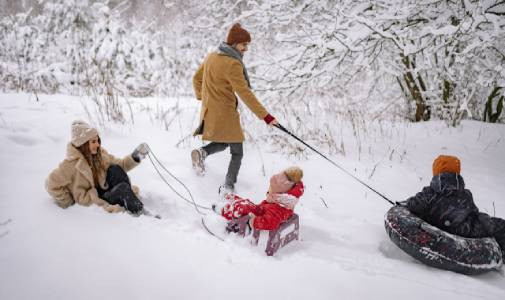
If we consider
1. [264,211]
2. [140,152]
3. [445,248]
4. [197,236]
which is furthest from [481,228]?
[140,152]

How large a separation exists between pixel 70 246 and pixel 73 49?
27.0ft

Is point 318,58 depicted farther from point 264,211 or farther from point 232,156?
point 264,211

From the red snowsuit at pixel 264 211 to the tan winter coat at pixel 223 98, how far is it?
753 millimetres

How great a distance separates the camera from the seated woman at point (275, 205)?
8.88 ft

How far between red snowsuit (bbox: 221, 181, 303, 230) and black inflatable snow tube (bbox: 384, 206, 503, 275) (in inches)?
35.0

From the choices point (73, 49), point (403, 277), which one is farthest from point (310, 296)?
point (73, 49)

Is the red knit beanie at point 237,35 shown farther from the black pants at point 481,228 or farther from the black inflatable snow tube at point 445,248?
the black pants at point 481,228

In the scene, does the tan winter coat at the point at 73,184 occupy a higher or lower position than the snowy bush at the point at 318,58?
lower

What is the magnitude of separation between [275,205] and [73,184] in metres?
1.70

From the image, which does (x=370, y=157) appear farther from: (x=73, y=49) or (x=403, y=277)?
(x=73, y=49)

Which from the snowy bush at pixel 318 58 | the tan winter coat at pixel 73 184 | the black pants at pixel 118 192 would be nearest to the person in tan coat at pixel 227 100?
the black pants at pixel 118 192

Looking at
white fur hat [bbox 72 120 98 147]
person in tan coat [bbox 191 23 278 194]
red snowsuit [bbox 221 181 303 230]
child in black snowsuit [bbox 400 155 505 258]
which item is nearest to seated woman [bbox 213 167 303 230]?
red snowsuit [bbox 221 181 303 230]

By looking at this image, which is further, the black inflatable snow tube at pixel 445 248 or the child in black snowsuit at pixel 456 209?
the child in black snowsuit at pixel 456 209

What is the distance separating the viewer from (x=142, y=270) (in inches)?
85.6
